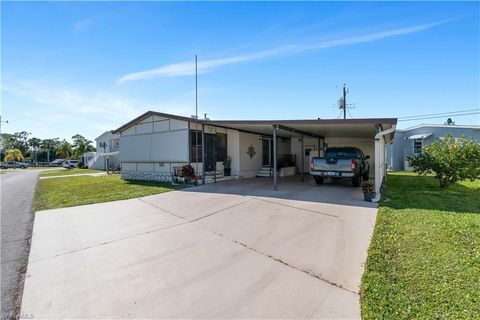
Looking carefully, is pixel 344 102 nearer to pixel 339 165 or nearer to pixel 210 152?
pixel 339 165

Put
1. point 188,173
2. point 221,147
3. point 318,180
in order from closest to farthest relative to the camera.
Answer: point 318,180, point 188,173, point 221,147

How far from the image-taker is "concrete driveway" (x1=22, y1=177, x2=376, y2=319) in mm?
2934

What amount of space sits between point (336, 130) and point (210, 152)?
6697 mm

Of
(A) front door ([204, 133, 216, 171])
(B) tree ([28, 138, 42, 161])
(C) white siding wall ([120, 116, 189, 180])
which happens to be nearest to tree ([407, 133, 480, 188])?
(A) front door ([204, 133, 216, 171])

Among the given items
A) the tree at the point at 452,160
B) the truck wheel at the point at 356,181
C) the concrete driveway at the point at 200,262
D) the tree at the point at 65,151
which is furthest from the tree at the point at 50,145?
the tree at the point at 452,160

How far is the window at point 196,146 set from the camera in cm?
1353

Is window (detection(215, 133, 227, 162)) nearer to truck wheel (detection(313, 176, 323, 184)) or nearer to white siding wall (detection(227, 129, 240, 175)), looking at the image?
white siding wall (detection(227, 129, 240, 175))

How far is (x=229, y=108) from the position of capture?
21422 millimetres

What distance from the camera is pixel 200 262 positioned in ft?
13.4

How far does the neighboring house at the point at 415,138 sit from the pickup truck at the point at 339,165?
1183 cm

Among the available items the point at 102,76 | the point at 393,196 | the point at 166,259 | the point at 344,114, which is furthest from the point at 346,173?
the point at 344,114

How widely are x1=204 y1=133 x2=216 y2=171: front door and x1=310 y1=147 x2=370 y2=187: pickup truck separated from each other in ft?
18.1

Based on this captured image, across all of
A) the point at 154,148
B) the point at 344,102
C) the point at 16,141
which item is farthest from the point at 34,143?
the point at 344,102

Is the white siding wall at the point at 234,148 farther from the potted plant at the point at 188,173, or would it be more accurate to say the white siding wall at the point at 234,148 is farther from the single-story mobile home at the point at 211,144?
the potted plant at the point at 188,173
